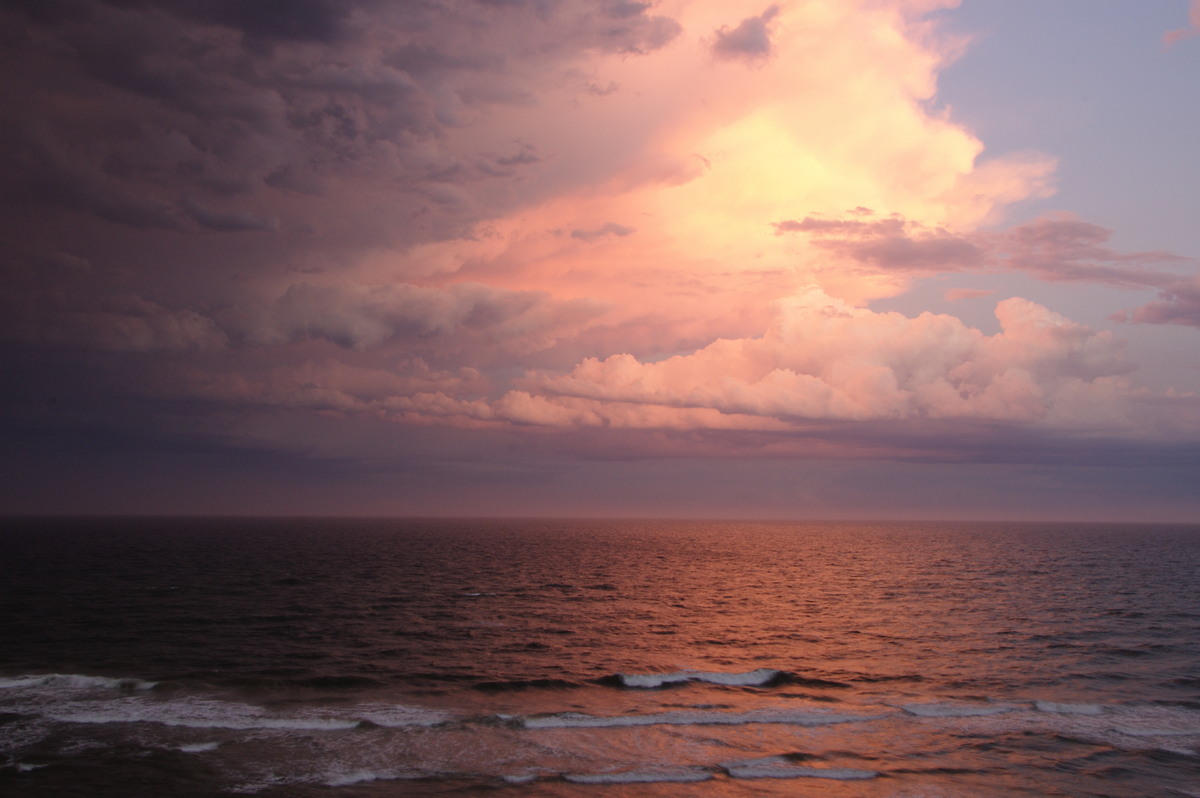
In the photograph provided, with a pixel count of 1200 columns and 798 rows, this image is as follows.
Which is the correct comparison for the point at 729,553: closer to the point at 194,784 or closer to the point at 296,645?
the point at 296,645

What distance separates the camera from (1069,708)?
127 ft

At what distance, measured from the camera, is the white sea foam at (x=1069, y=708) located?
125ft

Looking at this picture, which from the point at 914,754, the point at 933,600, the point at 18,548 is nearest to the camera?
the point at 914,754

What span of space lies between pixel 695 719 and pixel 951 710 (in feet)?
45.7

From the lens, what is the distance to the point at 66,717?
34188 mm

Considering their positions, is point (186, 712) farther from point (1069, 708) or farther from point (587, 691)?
point (1069, 708)

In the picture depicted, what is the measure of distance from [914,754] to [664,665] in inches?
734

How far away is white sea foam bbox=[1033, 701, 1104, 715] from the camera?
38.2 metres

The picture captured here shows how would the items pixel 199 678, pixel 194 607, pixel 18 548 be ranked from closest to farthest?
pixel 199 678
pixel 194 607
pixel 18 548

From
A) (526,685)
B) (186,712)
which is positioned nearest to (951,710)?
(526,685)

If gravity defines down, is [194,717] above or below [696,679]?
above

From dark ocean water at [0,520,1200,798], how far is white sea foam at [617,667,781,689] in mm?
189

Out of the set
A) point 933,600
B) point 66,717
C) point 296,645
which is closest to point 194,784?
point 66,717

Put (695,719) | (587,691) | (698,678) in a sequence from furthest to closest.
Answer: (698,678) → (587,691) → (695,719)
